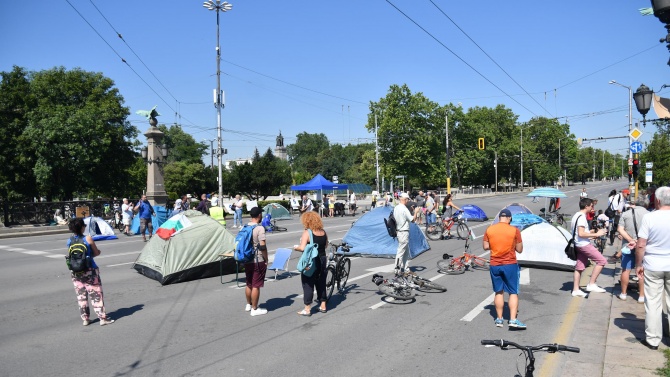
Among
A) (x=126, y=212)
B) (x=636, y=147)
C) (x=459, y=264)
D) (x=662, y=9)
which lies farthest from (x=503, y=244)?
(x=126, y=212)

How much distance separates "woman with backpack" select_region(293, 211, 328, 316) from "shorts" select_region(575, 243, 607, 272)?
4567mm

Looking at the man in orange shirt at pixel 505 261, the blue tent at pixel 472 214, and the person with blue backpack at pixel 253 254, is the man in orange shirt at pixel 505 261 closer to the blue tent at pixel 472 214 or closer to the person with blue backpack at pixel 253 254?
the person with blue backpack at pixel 253 254

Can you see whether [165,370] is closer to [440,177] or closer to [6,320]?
[6,320]

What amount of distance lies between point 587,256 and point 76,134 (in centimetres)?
3151

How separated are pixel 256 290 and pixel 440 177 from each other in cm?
6254

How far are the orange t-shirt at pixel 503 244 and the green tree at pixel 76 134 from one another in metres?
30.7

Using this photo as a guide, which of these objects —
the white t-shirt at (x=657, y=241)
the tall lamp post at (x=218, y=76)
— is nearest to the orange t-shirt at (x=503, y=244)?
the white t-shirt at (x=657, y=241)

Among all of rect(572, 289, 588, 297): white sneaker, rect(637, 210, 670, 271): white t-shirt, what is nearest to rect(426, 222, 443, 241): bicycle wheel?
rect(572, 289, 588, 297): white sneaker

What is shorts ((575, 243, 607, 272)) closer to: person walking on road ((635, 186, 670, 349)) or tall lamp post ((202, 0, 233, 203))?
person walking on road ((635, 186, 670, 349))

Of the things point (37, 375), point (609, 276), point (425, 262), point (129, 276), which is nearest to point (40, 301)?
point (129, 276)

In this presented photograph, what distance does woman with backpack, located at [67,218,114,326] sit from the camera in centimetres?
706

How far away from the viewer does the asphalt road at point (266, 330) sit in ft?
18.1

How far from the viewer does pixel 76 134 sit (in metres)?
31.1

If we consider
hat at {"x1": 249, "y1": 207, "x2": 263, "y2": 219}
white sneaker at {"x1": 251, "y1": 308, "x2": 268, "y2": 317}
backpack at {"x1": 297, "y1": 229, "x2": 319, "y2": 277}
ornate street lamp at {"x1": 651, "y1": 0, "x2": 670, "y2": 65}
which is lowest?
white sneaker at {"x1": 251, "y1": 308, "x2": 268, "y2": 317}
